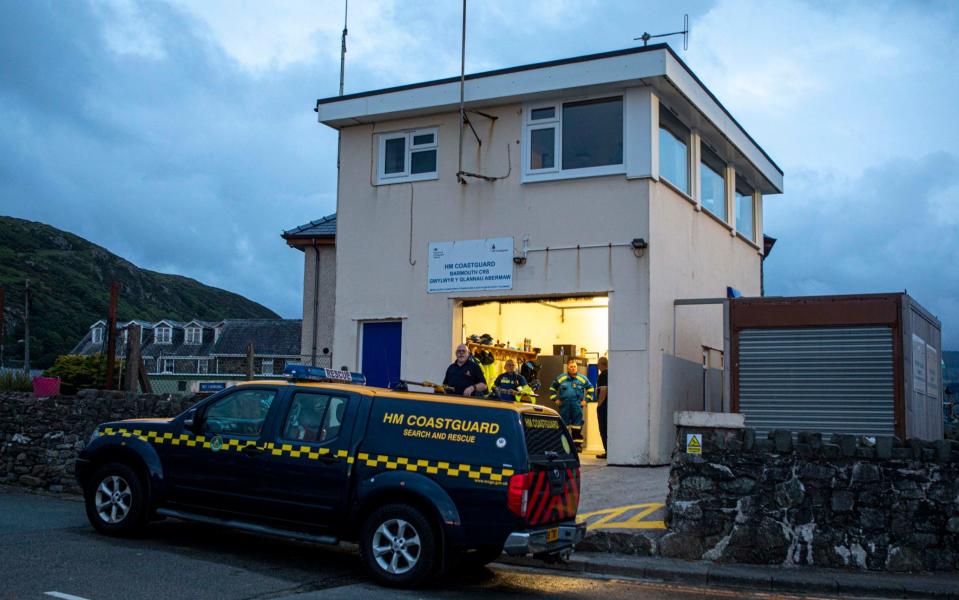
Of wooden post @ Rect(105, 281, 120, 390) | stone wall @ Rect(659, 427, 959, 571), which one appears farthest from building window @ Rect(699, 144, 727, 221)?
wooden post @ Rect(105, 281, 120, 390)

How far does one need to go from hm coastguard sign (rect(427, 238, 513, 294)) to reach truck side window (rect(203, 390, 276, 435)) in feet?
23.9

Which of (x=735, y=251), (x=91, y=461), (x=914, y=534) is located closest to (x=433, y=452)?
(x=91, y=461)

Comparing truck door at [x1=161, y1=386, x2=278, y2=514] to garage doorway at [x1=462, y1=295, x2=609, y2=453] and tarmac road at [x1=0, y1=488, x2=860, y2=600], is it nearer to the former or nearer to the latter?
tarmac road at [x1=0, y1=488, x2=860, y2=600]

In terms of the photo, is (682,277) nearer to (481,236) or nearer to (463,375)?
(481,236)

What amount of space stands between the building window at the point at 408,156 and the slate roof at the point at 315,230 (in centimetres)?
371

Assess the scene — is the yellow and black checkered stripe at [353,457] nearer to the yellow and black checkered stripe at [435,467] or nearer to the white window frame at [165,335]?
the yellow and black checkered stripe at [435,467]

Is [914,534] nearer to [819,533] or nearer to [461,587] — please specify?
[819,533]

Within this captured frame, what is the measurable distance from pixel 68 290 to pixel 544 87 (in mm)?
132532

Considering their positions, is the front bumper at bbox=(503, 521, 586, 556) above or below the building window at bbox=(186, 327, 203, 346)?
below

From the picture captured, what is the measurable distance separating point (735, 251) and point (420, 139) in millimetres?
7443

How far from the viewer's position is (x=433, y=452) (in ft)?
27.7

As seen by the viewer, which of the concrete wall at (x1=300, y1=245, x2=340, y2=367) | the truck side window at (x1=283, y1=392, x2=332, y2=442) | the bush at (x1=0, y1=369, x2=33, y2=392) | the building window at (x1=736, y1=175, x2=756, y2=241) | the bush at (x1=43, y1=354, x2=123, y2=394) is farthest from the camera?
the concrete wall at (x1=300, y1=245, x2=340, y2=367)

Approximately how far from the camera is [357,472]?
8.59 meters

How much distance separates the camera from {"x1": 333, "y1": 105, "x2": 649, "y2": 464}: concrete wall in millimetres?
15109
